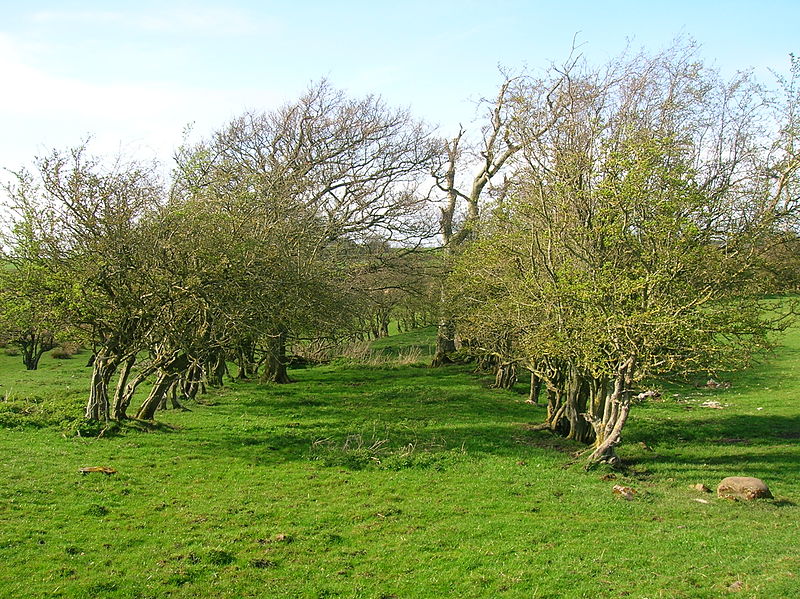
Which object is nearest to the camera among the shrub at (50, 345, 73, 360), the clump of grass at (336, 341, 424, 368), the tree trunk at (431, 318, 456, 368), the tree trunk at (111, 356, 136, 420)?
the tree trunk at (111, 356, 136, 420)

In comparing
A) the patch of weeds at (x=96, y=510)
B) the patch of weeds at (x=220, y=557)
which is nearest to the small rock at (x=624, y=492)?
the patch of weeds at (x=220, y=557)

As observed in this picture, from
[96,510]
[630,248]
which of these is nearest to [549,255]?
[630,248]

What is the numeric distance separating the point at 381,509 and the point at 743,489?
27.8ft

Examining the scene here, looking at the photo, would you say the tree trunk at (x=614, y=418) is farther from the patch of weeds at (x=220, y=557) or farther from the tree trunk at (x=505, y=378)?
the tree trunk at (x=505, y=378)

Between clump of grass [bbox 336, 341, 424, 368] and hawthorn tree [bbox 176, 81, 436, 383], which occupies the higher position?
hawthorn tree [bbox 176, 81, 436, 383]

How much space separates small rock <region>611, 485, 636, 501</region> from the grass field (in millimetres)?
213

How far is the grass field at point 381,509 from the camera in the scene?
32.1 feet

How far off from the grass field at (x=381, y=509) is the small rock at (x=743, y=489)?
355mm

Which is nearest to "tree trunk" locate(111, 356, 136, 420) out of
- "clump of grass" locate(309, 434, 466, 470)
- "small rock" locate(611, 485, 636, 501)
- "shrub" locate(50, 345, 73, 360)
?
"clump of grass" locate(309, 434, 466, 470)

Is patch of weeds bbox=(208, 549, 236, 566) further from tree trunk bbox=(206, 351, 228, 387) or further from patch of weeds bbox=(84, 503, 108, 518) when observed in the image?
tree trunk bbox=(206, 351, 228, 387)

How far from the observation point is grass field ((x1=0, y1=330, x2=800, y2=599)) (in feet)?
32.1

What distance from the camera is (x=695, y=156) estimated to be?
2202 cm

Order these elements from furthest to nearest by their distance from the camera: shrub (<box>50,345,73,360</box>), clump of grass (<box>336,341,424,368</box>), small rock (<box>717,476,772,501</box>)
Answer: shrub (<box>50,345,73,360</box>)
clump of grass (<box>336,341,424,368</box>)
small rock (<box>717,476,772,501</box>)

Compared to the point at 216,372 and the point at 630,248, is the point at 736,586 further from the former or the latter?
the point at 216,372
